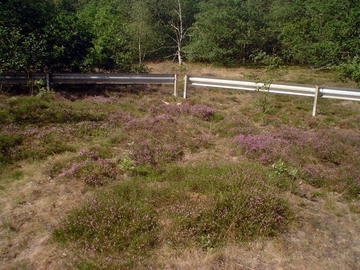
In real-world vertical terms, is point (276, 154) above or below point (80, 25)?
below

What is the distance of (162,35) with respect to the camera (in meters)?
36.1

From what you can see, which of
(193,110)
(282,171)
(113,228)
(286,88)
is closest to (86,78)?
(193,110)

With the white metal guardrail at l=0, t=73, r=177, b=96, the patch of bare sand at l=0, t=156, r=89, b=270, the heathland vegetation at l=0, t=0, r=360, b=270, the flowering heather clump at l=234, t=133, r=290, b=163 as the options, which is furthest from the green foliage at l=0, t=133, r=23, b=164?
the flowering heather clump at l=234, t=133, r=290, b=163

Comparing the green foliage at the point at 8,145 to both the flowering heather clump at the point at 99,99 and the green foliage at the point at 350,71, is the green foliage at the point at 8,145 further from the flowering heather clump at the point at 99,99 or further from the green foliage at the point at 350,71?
the green foliage at the point at 350,71

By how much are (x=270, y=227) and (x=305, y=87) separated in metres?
9.13

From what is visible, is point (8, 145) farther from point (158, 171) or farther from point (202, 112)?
point (202, 112)

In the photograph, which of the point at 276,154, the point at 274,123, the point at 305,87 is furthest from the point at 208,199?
the point at 305,87

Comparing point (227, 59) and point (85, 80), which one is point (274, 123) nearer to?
point (85, 80)

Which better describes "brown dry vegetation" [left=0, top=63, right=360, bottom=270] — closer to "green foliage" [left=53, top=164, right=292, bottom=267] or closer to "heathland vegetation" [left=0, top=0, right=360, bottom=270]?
"heathland vegetation" [left=0, top=0, right=360, bottom=270]

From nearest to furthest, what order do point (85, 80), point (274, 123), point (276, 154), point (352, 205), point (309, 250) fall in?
1. point (309, 250)
2. point (352, 205)
3. point (276, 154)
4. point (274, 123)
5. point (85, 80)

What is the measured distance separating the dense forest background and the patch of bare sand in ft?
27.1

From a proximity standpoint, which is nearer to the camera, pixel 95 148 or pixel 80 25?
pixel 95 148

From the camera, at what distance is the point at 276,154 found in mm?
8477

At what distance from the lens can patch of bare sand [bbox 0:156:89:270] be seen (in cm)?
471
